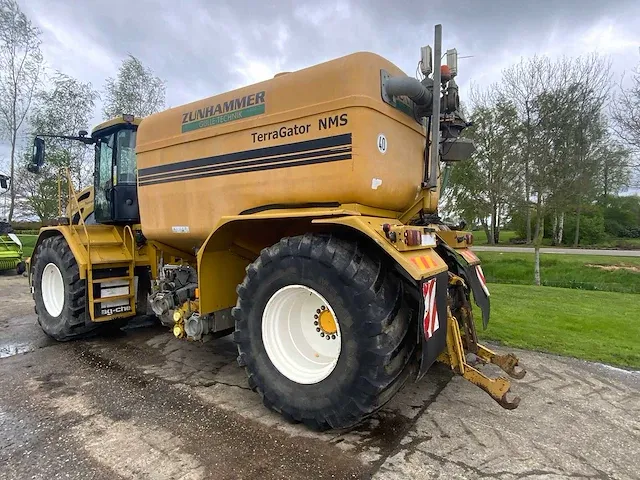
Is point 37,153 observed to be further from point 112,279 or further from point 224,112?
point 224,112

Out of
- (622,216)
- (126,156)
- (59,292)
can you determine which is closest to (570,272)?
(126,156)

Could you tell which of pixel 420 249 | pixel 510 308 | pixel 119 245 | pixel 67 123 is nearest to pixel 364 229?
pixel 420 249

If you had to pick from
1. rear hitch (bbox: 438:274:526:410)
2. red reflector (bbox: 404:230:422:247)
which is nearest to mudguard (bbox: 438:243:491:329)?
rear hitch (bbox: 438:274:526:410)

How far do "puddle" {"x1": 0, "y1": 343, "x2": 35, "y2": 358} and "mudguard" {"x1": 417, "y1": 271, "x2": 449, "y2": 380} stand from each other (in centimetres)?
Result: 482

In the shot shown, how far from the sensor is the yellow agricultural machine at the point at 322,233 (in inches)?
110

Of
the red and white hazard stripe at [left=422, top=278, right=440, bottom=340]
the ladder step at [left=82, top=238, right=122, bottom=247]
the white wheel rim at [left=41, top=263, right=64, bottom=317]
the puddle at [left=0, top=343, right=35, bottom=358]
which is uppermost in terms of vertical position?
the ladder step at [left=82, top=238, right=122, bottom=247]

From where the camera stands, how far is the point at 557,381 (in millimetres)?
3943

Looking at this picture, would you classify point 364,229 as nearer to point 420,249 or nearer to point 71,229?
point 420,249

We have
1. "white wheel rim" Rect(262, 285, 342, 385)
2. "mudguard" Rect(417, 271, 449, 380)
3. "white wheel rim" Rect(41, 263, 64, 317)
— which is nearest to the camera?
"mudguard" Rect(417, 271, 449, 380)

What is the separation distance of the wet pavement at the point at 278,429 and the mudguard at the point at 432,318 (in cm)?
59

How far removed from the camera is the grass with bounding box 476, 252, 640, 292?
13531mm

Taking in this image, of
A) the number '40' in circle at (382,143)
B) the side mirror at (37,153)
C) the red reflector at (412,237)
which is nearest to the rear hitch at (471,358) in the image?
the red reflector at (412,237)

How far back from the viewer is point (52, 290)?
18.9 feet

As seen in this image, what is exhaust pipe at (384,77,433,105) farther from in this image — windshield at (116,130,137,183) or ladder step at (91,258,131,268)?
ladder step at (91,258,131,268)
